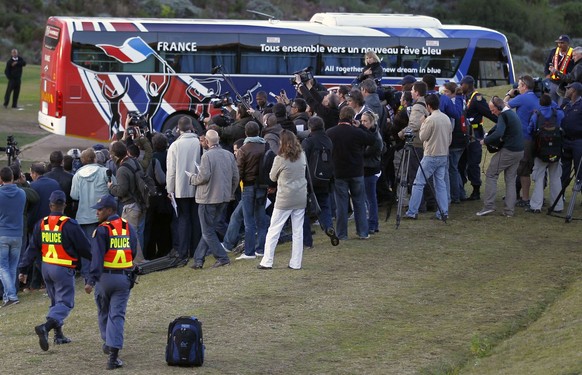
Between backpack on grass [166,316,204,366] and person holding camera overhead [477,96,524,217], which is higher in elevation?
person holding camera overhead [477,96,524,217]

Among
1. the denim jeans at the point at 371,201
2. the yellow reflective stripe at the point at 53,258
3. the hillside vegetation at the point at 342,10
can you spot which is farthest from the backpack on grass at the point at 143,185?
the hillside vegetation at the point at 342,10

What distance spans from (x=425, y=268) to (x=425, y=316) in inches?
93.4

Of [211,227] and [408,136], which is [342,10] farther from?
[211,227]

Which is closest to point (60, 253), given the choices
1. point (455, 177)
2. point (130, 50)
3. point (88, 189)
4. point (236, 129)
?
point (88, 189)

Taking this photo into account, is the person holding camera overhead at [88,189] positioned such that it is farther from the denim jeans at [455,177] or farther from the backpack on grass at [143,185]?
the denim jeans at [455,177]

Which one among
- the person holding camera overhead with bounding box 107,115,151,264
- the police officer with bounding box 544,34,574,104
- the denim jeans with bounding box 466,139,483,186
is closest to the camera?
the person holding camera overhead with bounding box 107,115,151,264

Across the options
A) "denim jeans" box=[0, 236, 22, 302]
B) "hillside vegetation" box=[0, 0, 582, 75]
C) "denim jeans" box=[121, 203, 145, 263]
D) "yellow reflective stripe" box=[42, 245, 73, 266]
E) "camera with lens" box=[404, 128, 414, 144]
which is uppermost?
"hillside vegetation" box=[0, 0, 582, 75]

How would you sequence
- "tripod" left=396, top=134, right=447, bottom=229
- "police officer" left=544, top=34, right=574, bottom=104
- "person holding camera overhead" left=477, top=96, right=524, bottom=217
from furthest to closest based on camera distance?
"police officer" left=544, top=34, right=574, bottom=104 → "person holding camera overhead" left=477, top=96, right=524, bottom=217 → "tripod" left=396, top=134, right=447, bottom=229

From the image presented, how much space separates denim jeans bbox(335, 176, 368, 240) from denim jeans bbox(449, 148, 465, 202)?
273cm

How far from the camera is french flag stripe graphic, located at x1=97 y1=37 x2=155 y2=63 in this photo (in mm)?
30269

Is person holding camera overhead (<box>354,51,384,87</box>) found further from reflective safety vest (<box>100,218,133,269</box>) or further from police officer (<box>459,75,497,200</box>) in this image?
reflective safety vest (<box>100,218,133,269</box>)

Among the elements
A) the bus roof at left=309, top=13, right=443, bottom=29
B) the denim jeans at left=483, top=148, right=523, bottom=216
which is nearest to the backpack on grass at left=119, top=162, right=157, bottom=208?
the denim jeans at left=483, top=148, right=523, bottom=216

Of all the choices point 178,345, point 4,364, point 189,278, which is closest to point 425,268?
point 189,278

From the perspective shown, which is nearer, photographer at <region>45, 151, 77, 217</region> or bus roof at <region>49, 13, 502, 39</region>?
photographer at <region>45, 151, 77, 217</region>
